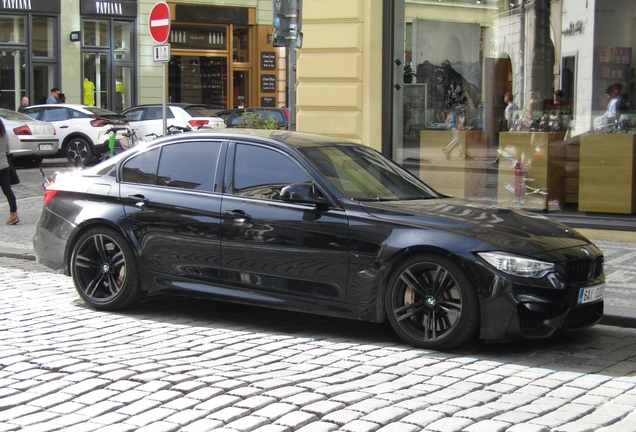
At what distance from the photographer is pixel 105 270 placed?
24.8 ft

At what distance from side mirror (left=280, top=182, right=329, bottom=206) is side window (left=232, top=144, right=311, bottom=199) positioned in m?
0.13

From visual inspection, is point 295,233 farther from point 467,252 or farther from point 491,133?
point 491,133

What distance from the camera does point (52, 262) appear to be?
789 cm

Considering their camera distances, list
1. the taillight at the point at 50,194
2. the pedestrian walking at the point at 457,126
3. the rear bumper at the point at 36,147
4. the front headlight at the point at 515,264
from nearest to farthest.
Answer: the front headlight at the point at 515,264 < the taillight at the point at 50,194 < the pedestrian walking at the point at 457,126 < the rear bumper at the point at 36,147

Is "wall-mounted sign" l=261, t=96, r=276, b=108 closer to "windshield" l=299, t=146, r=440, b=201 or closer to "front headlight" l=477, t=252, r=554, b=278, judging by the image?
"windshield" l=299, t=146, r=440, b=201

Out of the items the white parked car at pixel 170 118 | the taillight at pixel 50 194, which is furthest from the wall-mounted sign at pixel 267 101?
the taillight at pixel 50 194

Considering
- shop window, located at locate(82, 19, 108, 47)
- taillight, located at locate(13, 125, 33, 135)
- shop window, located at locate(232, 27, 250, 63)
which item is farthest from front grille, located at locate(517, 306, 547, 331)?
shop window, located at locate(232, 27, 250, 63)

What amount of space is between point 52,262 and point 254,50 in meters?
28.0

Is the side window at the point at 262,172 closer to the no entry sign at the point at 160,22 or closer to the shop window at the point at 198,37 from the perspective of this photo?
the no entry sign at the point at 160,22

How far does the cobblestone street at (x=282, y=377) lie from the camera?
15.2 feet

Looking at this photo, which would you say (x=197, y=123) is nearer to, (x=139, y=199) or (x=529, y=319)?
(x=139, y=199)

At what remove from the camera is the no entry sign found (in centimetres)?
1285

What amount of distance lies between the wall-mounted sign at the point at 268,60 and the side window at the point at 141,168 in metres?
27.8

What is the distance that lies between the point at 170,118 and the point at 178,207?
17783 millimetres
